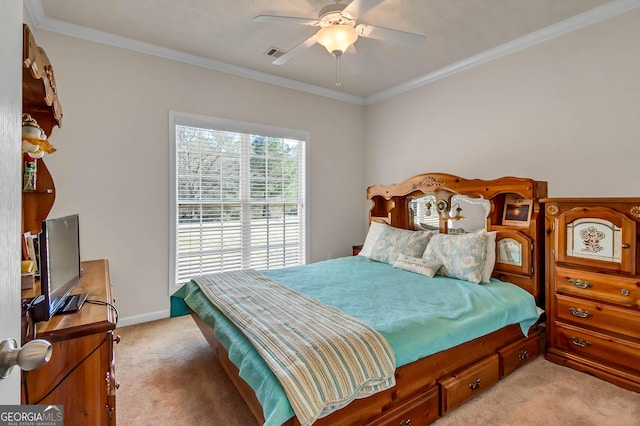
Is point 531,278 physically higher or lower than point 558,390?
higher

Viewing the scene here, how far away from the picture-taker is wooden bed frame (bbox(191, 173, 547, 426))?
5.32 feet

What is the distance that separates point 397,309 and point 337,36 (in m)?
1.98

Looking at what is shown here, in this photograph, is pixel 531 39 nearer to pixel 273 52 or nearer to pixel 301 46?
pixel 301 46

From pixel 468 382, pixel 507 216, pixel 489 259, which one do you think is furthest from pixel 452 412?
pixel 507 216

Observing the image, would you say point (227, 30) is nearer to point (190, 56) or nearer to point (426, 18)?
point (190, 56)

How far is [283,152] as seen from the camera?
165 inches

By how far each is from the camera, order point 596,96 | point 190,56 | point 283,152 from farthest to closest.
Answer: point 283,152 → point 190,56 → point 596,96

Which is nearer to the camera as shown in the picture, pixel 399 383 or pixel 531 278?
pixel 399 383

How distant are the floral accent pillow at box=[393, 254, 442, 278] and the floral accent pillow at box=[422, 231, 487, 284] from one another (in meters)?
0.08

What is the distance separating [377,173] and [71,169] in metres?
3.72

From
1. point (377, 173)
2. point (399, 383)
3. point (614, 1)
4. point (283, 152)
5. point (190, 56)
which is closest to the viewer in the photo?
point (399, 383)

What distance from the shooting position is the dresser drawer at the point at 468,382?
6.10ft

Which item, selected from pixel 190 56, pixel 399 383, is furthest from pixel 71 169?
pixel 399 383

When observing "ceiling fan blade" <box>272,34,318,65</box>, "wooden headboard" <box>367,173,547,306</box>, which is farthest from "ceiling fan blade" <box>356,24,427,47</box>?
"wooden headboard" <box>367,173,547,306</box>
